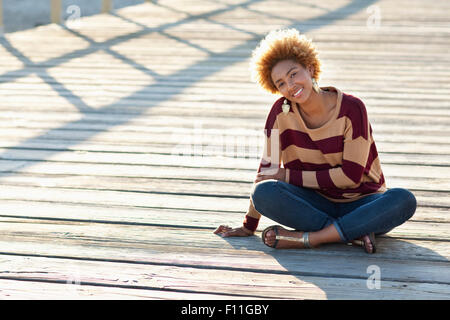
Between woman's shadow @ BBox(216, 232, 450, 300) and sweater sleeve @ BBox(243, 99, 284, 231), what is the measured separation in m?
0.06

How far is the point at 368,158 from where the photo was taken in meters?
2.28

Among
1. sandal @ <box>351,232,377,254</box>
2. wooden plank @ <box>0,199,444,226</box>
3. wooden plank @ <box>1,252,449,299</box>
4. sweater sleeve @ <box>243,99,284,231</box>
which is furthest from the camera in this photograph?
wooden plank @ <box>0,199,444,226</box>

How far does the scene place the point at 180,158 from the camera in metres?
3.29

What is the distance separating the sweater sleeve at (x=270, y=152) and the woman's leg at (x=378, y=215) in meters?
0.28

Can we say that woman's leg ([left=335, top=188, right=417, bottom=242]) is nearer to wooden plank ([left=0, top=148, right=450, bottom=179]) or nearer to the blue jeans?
the blue jeans

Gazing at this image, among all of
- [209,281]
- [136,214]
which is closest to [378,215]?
[209,281]

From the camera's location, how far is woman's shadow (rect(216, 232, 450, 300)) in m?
1.94

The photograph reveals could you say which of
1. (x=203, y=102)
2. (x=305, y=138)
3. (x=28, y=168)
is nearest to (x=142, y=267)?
(x=305, y=138)

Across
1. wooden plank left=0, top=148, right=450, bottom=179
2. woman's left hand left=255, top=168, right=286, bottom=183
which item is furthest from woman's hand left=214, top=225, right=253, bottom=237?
wooden plank left=0, top=148, right=450, bottom=179

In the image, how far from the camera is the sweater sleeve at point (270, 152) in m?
2.30

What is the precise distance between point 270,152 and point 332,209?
277 millimetres

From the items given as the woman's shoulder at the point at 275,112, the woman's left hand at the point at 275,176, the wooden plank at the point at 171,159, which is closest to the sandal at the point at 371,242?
the woman's left hand at the point at 275,176
